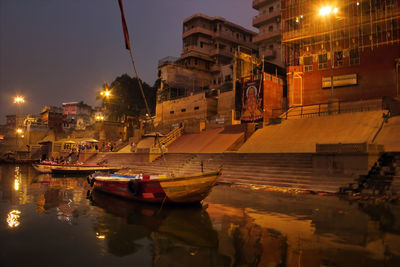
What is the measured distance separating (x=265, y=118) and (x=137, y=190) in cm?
2001

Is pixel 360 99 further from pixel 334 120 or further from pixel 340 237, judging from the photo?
pixel 340 237

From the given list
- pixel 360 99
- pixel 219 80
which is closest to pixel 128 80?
pixel 219 80

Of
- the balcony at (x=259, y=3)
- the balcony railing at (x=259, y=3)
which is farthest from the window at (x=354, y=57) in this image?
the balcony railing at (x=259, y=3)

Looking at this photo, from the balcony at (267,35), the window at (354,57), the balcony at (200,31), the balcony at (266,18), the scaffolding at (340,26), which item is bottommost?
the window at (354,57)

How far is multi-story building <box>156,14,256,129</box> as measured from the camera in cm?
3840

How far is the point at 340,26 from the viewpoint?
2691cm

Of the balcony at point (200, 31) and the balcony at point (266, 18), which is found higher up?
the balcony at point (200, 31)

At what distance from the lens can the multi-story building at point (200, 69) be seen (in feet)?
126

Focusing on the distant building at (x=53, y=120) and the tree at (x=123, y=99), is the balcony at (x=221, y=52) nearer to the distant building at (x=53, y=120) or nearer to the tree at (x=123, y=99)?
the tree at (x=123, y=99)

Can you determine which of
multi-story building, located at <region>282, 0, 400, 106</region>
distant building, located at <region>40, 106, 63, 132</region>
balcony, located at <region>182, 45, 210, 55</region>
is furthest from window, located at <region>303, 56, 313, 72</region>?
distant building, located at <region>40, 106, 63, 132</region>

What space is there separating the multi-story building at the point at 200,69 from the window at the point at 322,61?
11.2 m

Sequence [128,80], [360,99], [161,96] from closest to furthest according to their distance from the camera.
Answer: [360,99]
[161,96]
[128,80]

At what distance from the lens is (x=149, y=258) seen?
17.9 ft

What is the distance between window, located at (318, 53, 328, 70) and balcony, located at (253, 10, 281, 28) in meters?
19.8
